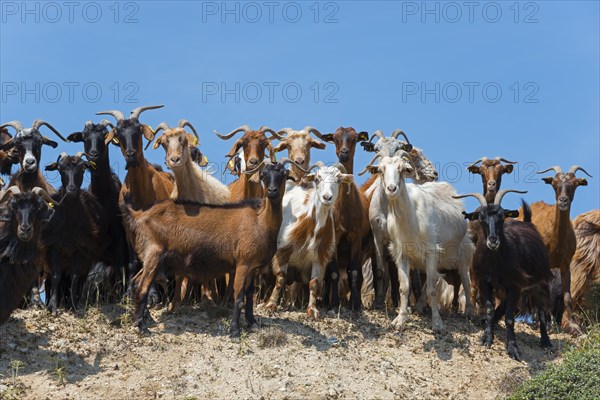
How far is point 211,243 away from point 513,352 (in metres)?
4.65

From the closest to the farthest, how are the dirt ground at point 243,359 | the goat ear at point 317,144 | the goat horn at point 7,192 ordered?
1. the dirt ground at point 243,359
2. the goat horn at point 7,192
3. the goat ear at point 317,144

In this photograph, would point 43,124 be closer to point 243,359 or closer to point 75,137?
point 75,137

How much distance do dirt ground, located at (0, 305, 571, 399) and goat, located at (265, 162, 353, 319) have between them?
0.59m

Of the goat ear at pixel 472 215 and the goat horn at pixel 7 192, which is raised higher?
the goat horn at pixel 7 192

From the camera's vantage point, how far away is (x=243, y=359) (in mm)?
14953

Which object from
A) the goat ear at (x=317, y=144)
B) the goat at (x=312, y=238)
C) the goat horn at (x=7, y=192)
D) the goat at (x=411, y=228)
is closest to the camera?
the goat horn at (x=7, y=192)

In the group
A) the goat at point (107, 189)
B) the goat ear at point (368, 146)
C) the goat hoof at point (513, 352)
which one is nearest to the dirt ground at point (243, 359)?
the goat hoof at point (513, 352)

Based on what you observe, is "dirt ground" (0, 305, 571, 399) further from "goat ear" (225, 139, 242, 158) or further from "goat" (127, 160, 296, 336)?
"goat ear" (225, 139, 242, 158)

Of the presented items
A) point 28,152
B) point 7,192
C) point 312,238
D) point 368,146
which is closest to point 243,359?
point 312,238

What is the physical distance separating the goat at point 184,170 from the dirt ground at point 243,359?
159cm

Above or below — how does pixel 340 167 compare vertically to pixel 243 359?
above

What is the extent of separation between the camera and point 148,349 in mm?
15227

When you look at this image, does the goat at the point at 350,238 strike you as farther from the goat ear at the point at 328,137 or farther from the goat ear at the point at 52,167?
the goat ear at the point at 52,167

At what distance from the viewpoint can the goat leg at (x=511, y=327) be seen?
1645 cm
